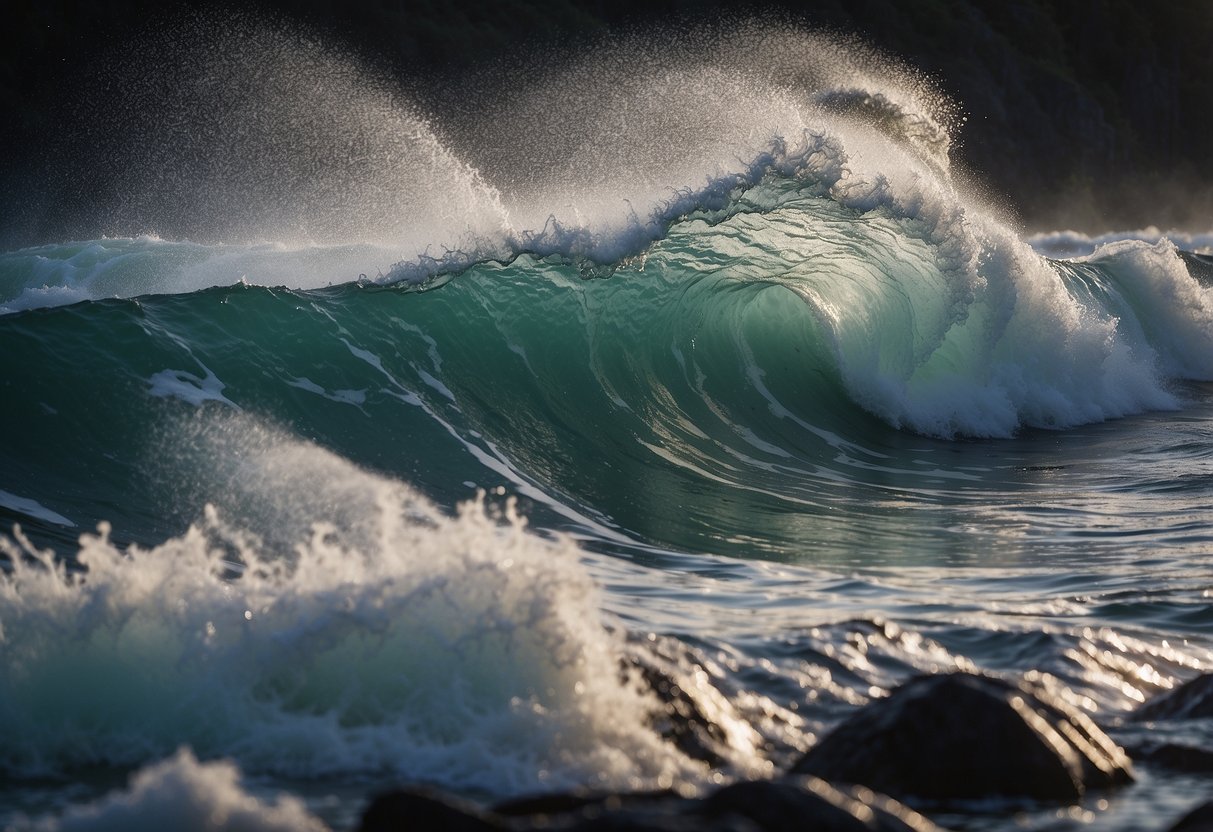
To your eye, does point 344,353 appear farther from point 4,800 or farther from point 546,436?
point 4,800

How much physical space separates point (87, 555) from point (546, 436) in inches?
237

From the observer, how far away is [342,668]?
4.88 meters

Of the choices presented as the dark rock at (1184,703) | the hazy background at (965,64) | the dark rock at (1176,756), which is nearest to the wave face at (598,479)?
the dark rock at (1184,703)

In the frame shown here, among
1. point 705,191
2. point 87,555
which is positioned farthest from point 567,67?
point 87,555

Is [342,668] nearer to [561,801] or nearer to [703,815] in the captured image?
[561,801]

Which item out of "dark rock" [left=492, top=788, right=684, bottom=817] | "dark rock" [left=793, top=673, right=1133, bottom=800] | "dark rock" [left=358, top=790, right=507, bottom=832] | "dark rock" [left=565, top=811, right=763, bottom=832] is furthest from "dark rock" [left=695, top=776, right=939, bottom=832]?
"dark rock" [left=793, top=673, right=1133, bottom=800]

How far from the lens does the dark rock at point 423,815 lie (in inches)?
131

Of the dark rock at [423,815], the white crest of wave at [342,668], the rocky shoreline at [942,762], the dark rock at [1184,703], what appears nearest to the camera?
the dark rock at [423,815]

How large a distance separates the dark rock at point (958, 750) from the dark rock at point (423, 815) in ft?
4.58

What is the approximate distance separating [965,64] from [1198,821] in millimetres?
63259

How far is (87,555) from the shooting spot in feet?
17.1

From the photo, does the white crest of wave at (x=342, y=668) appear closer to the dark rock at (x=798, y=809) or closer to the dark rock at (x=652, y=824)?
the dark rock at (x=798, y=809)

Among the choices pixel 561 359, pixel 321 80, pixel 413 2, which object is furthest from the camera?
pixel 413 2

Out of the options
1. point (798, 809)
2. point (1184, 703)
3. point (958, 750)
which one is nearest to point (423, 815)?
point (798, 809)
